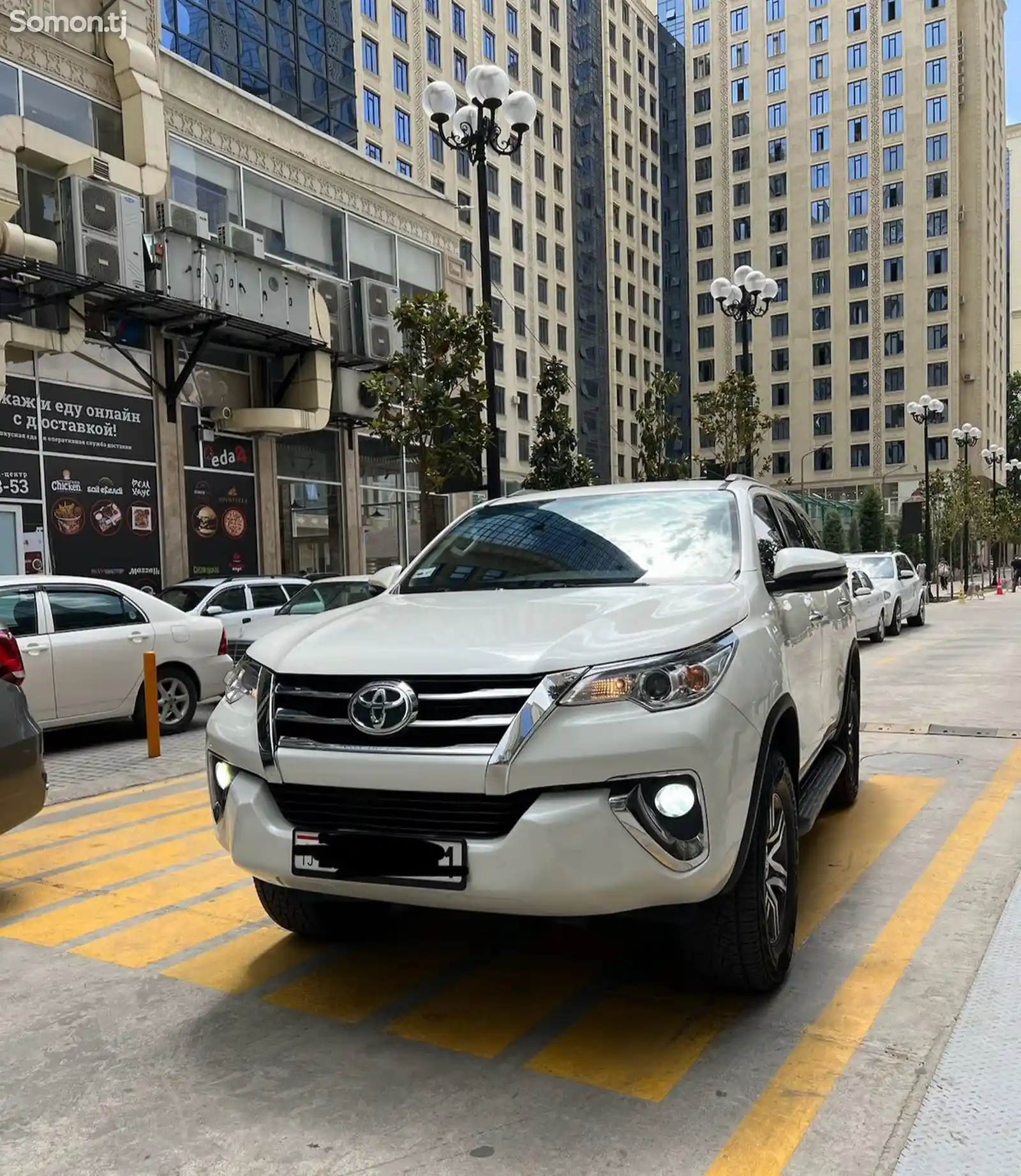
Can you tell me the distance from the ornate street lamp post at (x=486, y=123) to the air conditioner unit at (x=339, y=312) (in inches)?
331

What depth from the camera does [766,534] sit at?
4758 millimetres

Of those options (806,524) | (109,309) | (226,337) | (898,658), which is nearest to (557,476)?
(226,337)

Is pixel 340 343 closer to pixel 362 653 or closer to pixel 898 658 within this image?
pixel 898 658

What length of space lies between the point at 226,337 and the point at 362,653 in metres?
19.6

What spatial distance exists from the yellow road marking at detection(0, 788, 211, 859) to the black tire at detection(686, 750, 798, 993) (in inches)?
161

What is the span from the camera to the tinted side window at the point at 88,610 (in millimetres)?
9125

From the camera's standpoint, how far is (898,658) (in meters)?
15.2

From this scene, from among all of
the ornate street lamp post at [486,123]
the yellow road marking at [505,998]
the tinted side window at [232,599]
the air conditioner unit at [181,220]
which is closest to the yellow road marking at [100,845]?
the yellow road marking at [505,998]

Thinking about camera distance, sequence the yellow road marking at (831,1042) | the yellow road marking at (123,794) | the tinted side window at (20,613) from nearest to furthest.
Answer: the yellow road marking at (831,1042)
the yellow road marking at (123,794)
the tinted side window at (20,613)

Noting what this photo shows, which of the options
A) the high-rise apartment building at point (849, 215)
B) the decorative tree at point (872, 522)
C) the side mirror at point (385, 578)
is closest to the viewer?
the side mirror at point (385, 578)

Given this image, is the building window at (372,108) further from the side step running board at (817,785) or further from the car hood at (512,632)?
the car hood at (512,632)

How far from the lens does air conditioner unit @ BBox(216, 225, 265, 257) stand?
21.0 m

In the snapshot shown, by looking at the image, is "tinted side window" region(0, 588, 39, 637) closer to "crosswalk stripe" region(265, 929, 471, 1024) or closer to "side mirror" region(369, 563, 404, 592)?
"side mirror" region(369, 563, 404, 592)

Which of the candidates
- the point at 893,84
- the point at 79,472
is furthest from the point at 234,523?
the point at 893,84
